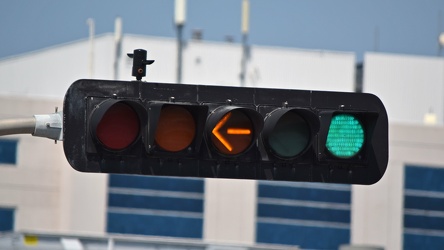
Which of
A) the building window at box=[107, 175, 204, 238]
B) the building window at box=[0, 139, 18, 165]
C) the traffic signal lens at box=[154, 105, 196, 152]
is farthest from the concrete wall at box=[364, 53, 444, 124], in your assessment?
the traffic signal lens at box=[154, 105, 196, 152]

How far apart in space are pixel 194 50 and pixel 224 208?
11712mm

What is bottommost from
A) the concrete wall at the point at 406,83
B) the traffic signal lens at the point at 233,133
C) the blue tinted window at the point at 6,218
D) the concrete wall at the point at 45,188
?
the blue tinted window at the point at 6,218

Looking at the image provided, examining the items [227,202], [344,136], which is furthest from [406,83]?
[344,136]

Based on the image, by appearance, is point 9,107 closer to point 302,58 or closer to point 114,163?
point 302,58

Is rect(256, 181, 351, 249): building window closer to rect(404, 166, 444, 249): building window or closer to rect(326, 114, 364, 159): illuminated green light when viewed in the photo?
rect(404, 166, 444, 249): building window

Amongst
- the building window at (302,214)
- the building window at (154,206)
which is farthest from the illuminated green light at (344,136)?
the building window at (302,214)

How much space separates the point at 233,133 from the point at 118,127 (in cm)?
67

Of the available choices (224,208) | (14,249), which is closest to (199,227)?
(224,208)

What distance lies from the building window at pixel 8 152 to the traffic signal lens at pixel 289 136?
188 ft

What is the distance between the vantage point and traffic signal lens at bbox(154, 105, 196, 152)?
7734 mm

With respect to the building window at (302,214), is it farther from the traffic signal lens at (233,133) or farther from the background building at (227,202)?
the traffic signal lens at (233,133)

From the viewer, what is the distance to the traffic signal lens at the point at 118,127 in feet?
25.3

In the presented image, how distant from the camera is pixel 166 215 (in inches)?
2576

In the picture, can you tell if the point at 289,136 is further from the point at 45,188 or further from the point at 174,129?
the point at 45,188
